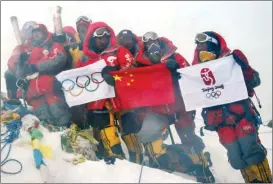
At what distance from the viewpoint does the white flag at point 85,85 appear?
227 inches

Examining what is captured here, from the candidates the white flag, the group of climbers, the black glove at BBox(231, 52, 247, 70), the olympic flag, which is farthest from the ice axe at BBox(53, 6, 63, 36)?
the black glove at BBox(231, 52, 247, 70)

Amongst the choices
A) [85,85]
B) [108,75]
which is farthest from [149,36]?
[85,85]

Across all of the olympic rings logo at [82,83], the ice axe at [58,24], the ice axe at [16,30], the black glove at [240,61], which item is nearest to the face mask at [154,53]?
the olympic rings logo at [82,83]

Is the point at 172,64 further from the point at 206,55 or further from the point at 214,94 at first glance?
the point at 214,94

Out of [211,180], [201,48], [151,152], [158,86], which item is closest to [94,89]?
[158,86]

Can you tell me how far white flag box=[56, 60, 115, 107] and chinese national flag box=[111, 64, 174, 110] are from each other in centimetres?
24

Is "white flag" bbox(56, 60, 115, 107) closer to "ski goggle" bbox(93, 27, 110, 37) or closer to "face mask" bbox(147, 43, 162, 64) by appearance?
"ski goggle" bbox(93, 27, 110, 37)

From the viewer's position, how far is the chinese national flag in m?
5.64


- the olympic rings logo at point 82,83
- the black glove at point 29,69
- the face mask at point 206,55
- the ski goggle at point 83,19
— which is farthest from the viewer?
the ski goggle at point 83,19

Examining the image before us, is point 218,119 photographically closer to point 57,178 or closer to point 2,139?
point 57,178

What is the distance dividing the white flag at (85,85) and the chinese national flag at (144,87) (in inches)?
9.3

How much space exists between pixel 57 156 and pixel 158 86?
2.12 metres

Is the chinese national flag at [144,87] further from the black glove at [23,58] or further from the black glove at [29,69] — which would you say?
the black glove at [23,58]

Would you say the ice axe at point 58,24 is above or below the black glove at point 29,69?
Result: above
